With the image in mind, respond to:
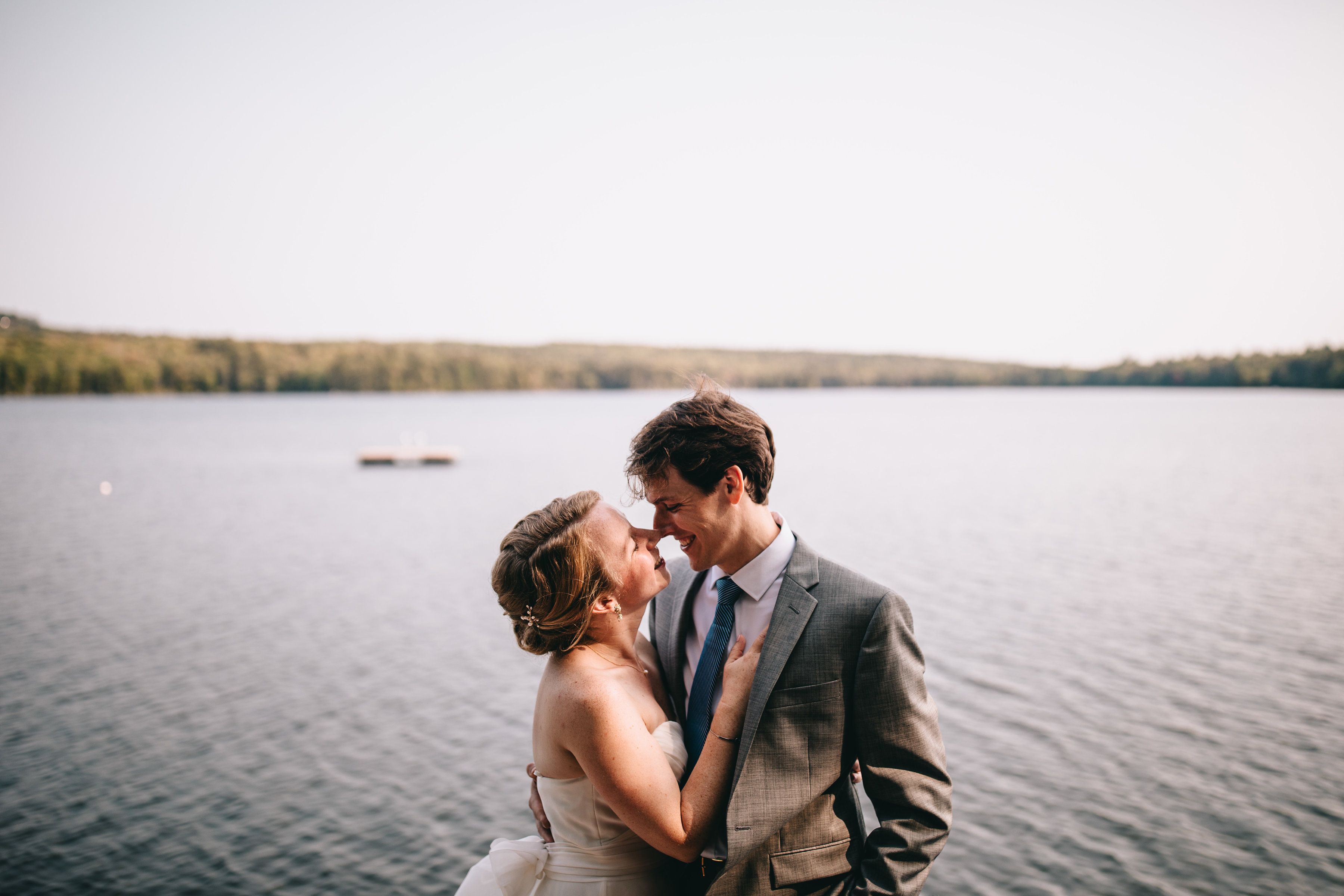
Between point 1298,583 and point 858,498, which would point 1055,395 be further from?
point 1298,583

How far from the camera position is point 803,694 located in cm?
254

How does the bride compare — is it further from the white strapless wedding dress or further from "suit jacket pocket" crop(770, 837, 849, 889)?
"suit jacket pocket" crop(770, 837, 849, 889)

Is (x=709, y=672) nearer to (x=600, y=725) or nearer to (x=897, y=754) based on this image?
(x=600, y=725)

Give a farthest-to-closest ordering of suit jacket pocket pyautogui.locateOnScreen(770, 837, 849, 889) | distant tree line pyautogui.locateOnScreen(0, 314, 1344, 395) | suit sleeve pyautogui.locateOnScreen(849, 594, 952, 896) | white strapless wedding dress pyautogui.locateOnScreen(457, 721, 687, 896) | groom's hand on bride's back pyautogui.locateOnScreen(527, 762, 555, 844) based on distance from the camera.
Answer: distant tree line pyautogui.locateOnScreen(0, 314, 1344, 395) < groom's hand on bride's back pyautogui.locateOnScreen(527, 762, 555, 844) < white strapless wedding dress pyautogui.locateOnScreen(457, 721, 687, 896) < suit jacket pocket pyautogui.locateOnScreen(770, 837, 849, 889) < suit sleeve pyautogui.locateOnScreen(849, 594, 952, 896)

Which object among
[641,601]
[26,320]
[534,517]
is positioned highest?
[26,320]

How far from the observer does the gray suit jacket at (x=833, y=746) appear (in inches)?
97.6

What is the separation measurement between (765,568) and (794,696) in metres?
0.47

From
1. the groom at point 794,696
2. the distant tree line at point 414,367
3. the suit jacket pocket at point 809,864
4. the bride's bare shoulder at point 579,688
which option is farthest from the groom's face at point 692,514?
the distant tree line at point 414,367

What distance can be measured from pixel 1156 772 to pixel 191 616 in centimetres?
1734

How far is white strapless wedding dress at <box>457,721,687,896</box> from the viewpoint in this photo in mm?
2799

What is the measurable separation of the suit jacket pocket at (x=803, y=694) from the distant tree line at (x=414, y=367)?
12702cm

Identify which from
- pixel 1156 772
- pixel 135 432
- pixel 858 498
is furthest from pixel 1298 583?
pixel 135 432

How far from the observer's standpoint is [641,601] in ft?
9.54

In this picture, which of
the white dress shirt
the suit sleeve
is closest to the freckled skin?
the white dress shirt
